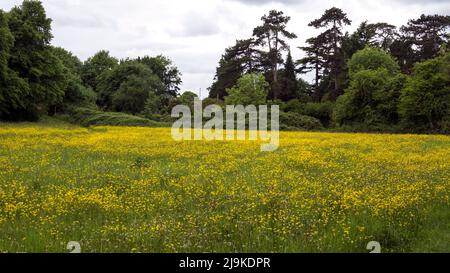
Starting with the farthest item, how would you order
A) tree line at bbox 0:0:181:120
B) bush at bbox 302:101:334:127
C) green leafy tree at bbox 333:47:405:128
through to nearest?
bush at bbox 302:101:334:127, tree line at bbox 0:0:181:120, green leafy tree at bbox 333:47:405:128

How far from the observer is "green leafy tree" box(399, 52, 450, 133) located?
40.8 m

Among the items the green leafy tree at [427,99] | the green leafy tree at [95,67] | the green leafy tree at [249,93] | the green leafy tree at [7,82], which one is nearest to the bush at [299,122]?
the green leafy tree at [249,93]

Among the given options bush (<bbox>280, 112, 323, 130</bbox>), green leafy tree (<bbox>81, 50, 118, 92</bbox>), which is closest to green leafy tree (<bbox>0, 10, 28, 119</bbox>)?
bush (<bbox>280, 112, 323, 130</bbox>)

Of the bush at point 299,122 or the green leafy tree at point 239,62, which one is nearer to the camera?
the bush at point 299,122

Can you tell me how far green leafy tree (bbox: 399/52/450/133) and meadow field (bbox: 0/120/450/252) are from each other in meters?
23.7

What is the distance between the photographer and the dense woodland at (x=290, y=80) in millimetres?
→ 44281

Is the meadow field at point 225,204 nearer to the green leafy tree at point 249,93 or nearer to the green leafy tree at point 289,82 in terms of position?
the green leafy tree at point 249,93

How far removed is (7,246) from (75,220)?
1.99 m

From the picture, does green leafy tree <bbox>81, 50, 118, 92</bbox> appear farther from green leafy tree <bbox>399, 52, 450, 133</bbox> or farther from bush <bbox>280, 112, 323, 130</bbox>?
green leafy tree <bbox>399, 52, 450, 133</bbox>

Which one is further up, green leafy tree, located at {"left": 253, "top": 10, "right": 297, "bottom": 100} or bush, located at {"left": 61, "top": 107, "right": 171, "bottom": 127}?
green leafy tree, located at {"left": 253, "top": 10, "right": 297, "bottom": 100}

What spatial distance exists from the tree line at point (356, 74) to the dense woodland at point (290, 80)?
0.41ft
